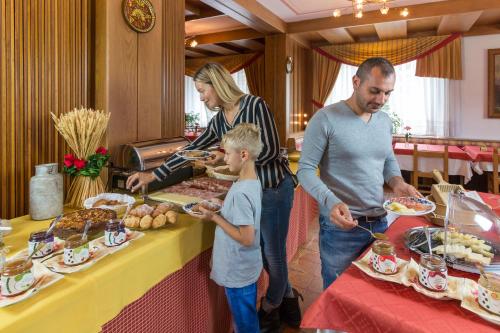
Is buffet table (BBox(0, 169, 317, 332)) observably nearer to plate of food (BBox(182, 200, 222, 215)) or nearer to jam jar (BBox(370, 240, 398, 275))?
plate of food (BBox(182, 200, 222, 215))

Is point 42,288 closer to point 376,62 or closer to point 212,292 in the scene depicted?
point 212,292

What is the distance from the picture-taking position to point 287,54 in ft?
16.6

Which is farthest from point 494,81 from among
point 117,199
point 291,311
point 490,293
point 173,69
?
point 117,199

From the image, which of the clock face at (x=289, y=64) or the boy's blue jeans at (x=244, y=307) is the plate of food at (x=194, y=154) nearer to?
the boy's blue jeans at (x=244, y=307)

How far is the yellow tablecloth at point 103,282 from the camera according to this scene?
79 cm

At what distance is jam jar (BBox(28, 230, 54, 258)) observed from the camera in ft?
3.24

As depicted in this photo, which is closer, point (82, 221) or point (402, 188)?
point (82, 221)

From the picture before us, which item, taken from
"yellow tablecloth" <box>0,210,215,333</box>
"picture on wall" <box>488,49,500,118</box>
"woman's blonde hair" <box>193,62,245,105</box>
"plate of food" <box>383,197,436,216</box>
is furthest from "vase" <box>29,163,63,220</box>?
"picture on wall" <box>488,49,500,118</box>

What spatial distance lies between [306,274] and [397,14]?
3.66 meters

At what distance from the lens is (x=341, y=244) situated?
1.34 metres

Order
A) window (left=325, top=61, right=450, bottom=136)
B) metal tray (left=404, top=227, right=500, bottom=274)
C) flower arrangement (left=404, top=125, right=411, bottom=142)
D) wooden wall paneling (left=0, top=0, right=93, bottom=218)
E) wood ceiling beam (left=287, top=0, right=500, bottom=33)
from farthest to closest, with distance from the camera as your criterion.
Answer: window (left=325, top=61, right=450, bottom=136), flower arrangement (left=404, top=125, right=411, bottom=142), wood ceiling beam (left=287, top=0, right=500, bottom=33), wooden wall paneling (left=0, top=0, right=93, bottom=218), metal tray (left=404, top=227, right=500, bottom=274)

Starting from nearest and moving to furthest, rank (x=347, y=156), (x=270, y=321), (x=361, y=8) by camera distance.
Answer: (x=347, y=156) < (x=270, y=321) < (x=361, y=8)

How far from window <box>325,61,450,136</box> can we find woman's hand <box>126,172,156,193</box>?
17.6 ft

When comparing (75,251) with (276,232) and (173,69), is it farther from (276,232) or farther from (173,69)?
(173,69)
